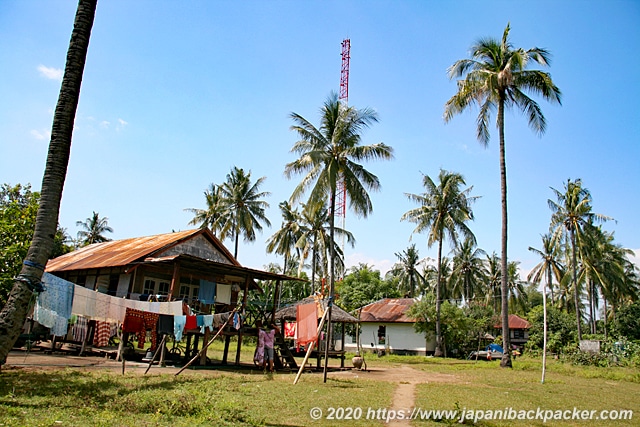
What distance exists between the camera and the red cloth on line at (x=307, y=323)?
14.3 meters

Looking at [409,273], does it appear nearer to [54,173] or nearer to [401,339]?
[401,339]

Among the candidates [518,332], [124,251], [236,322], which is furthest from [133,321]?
[518,332]

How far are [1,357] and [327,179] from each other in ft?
61.4

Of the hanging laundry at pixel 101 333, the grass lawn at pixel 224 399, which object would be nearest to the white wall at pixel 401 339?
the grass lawn at pixel 224 399

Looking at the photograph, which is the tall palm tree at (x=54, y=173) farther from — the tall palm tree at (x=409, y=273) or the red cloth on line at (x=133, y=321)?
the tall palm tree at (x=409, y=273)

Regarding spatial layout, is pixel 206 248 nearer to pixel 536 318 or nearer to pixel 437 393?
pixel 437 393

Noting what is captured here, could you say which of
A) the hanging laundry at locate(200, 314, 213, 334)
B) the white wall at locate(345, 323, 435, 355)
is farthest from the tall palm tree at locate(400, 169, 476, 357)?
the hanging laundry at locate(200, 314, 213, 334)

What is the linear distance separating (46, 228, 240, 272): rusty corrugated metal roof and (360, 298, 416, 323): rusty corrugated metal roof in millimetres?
16990

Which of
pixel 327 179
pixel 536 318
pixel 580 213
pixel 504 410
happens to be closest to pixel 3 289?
pixel 327 179

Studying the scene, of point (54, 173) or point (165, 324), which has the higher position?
point (54, 173)

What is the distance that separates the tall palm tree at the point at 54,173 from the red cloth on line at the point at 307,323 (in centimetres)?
792

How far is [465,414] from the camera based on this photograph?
30.0 feet

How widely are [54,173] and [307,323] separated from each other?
8681 mm

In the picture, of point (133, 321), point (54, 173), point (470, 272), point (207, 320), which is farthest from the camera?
point (470, 272)
